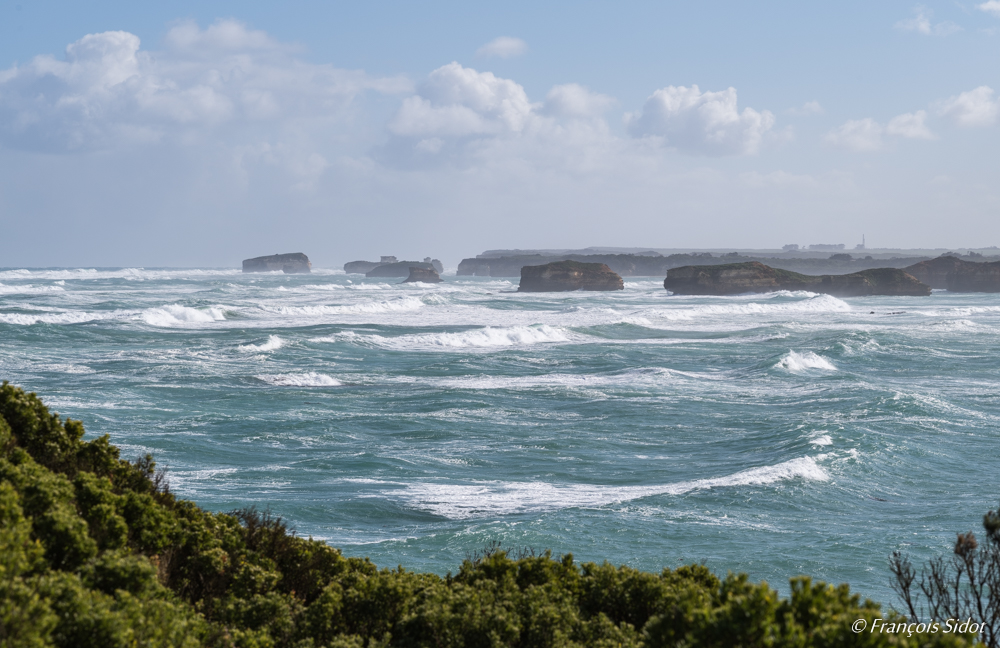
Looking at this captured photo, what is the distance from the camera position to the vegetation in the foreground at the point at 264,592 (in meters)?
4.20

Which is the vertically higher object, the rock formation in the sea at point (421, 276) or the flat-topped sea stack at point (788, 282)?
the rock formation in the sea at point (421, 276)

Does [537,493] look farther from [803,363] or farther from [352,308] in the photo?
[352,308]

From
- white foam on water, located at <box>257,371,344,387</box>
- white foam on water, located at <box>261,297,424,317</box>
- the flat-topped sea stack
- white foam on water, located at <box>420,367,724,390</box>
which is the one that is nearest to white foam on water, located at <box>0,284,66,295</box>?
white foam on water, located at <box>261,297,424,317</box>

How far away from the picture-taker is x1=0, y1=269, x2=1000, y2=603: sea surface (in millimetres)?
12672

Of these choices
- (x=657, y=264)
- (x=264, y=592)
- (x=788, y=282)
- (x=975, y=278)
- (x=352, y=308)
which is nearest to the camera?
(x=264, y=592)

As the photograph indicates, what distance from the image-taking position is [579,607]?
21.8 ft

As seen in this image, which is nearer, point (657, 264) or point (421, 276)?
point (421, 276)

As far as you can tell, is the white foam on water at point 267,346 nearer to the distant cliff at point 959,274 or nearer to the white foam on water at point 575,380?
the white foam on water at point 575,380

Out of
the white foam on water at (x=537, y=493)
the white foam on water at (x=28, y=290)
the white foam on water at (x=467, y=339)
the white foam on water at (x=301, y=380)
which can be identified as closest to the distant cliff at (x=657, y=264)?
the white foam on water at (x=28, y=290)

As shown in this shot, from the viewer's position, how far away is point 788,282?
93562 mm

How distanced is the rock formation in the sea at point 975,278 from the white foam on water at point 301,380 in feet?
297

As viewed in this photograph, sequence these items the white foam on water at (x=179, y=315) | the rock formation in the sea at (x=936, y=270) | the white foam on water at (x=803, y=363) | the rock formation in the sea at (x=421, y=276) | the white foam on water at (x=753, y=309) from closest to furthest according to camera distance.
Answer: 1. the white foam on water at (x=803, y=363)
2. the white foam on water at (x=179, y=315)
3. the white foam on water at (x=753, y=309)
4. the rock formation in the sea at (x=936, y=270)
5. the rock formation in the sea at (x=421, y=276)

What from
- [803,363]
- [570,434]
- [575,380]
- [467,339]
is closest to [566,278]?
[467,339]

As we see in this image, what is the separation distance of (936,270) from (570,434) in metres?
99.6
